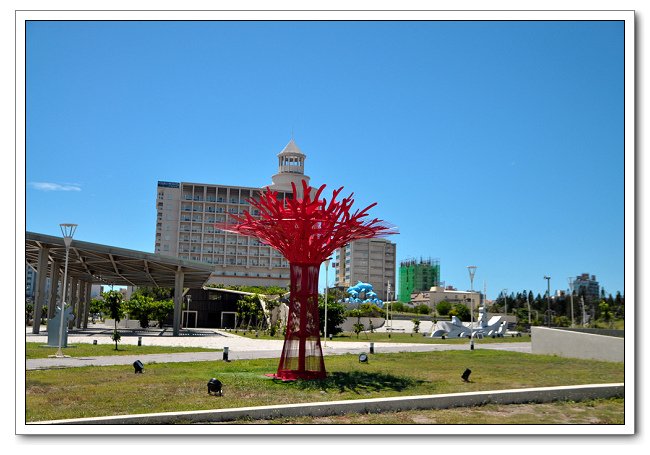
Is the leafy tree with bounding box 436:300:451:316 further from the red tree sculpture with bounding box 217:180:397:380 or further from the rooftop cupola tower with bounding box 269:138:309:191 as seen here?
the red tree sculpture with bounding box 217:180:397:380

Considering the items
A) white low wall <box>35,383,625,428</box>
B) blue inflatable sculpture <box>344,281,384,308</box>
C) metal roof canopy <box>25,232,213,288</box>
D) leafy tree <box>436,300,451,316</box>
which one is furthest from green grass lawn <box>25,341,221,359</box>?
leafy tree <box>436,300,451,316</box>

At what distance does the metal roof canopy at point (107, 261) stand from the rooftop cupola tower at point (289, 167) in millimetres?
46731

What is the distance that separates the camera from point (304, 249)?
15953 millimetres

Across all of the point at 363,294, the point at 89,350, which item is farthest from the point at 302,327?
the point at 363,294

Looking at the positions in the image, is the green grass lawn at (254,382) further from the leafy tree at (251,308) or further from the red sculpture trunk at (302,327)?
the leafy tree at (251,308)

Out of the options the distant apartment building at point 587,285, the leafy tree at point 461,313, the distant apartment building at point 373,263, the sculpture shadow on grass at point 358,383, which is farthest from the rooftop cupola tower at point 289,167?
the sculpture shadow on grass at point 358,383

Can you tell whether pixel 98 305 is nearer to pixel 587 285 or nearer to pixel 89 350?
pixel 89 350

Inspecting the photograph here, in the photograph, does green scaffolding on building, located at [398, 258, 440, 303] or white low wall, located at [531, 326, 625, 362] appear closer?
white low wall, located at [531, 326, 625, 362]

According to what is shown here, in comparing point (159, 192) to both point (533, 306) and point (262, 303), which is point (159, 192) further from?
point (533, 306)

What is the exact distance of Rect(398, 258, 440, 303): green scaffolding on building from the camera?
491 ft

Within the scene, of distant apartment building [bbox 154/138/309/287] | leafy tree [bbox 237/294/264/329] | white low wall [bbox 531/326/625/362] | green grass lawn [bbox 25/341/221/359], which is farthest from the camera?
distant apartment building [bbox 154/138/309/287]

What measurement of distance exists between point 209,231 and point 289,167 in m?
19.2

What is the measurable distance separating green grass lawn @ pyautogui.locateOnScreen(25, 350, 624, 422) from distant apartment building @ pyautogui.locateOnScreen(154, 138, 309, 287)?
87.7 meters

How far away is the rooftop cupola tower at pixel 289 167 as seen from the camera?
339 feet
